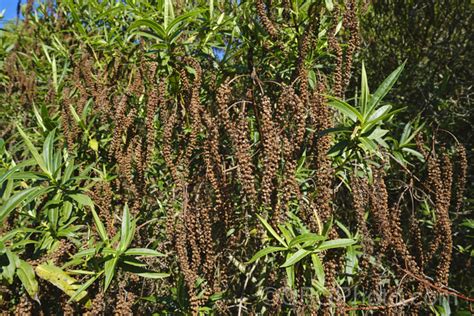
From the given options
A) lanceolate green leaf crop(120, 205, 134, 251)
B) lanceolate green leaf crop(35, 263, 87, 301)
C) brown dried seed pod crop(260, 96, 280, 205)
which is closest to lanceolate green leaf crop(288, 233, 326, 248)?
brown dried seed pod crop(260, 96, 280, 205)

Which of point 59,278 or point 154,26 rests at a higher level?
point 154,26

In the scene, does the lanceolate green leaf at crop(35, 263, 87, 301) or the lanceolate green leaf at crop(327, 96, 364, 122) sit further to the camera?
the lanceolate green leaf at crop(35, 263, 87, 301)

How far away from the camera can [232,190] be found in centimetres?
240

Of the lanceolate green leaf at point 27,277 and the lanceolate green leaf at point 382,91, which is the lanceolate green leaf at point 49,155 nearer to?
the lanceolate green leaf at point 27,277

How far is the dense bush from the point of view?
2.03 m

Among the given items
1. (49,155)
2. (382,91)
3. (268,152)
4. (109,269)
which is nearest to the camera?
(268,152)

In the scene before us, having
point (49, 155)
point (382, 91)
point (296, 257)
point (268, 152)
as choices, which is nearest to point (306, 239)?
point (296, 257)

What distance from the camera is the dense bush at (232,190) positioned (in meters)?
2.03

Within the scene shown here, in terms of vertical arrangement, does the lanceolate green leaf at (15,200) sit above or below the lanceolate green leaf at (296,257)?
above

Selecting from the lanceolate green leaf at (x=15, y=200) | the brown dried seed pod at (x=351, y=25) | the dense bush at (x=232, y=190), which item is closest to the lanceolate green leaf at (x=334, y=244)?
the dense bush at (x=232, y=190)

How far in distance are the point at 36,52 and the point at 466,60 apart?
3824 millimetres

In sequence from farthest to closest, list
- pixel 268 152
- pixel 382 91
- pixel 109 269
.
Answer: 1. pixel 382 91
2. pixel 109 269
3. pixel 268 152

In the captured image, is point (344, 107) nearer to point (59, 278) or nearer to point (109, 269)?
point (109, 269)

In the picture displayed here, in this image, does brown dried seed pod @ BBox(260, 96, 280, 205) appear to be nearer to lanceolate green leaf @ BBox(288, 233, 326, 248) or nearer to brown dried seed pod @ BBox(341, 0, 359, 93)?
lanceolate green leaf @ BBox(288, 233, 326, 248)
